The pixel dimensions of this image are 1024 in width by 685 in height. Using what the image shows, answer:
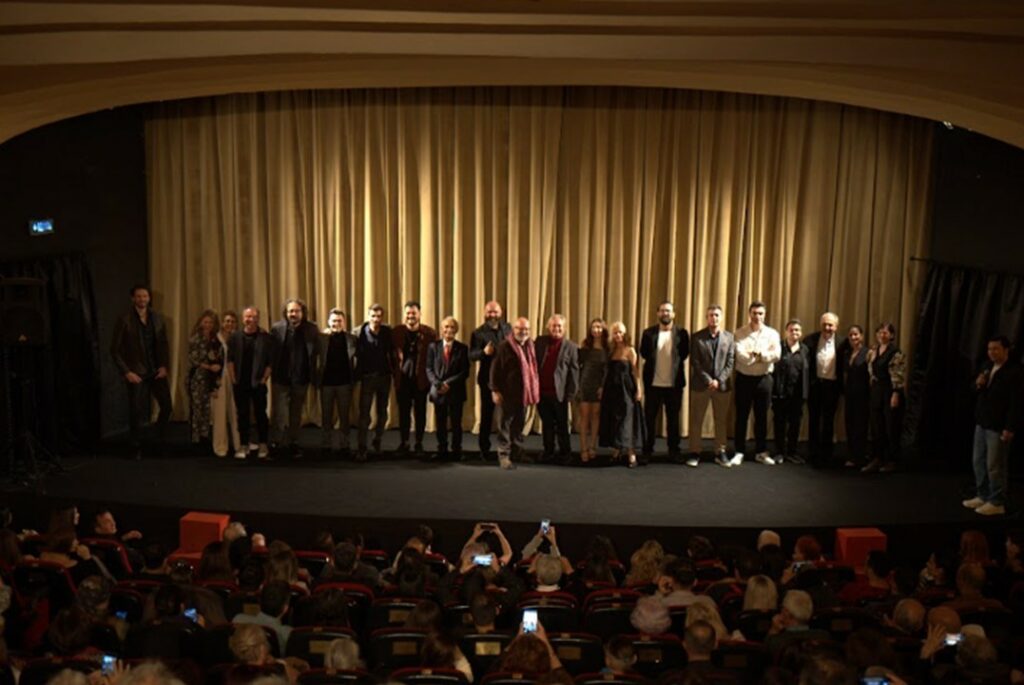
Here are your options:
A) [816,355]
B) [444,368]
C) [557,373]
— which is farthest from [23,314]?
[816,355]

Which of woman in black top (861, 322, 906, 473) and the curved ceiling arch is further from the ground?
the curved ceiling arch

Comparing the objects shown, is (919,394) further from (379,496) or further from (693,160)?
(379,496)

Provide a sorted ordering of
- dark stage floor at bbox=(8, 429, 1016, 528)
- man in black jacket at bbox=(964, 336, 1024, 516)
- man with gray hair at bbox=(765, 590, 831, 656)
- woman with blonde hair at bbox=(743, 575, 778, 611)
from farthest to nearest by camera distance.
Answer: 1. dark stage floor at bbox=(8, 429, 1016, 528)
2. man in black jacket at bbox=(964, 336, 1024, 516)
3. woman with blonde hair at bbox=(743, 575, 778, 611)
4. man with gray hair at bbox=(765, 590, 831, 656)

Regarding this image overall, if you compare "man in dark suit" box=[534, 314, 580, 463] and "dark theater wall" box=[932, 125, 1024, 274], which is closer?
"dark theater wall" box=[932, 125, 1024, 274]

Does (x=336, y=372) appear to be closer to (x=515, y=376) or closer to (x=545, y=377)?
(x=515, y=376)

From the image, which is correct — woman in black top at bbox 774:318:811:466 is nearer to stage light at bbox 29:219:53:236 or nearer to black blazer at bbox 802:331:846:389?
black blazer at bbox 802:331:846:389

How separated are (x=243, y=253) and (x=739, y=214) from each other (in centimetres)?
517

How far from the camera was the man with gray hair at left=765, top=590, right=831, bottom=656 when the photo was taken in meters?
6.30

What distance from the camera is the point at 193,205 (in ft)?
42.3

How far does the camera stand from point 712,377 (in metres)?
11.2

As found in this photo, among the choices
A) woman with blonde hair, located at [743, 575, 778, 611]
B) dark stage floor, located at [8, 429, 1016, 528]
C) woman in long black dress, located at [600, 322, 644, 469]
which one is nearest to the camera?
woman with blonde hair, located at [743, 575, 778, 611]

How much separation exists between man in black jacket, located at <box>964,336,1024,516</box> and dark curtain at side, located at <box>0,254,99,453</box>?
319 inches

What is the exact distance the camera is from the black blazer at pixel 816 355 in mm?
11250

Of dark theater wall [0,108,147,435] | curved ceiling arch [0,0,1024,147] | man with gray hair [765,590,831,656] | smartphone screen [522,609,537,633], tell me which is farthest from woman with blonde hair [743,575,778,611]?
dark theater wall [0,108,147,435]
